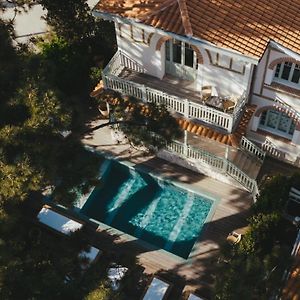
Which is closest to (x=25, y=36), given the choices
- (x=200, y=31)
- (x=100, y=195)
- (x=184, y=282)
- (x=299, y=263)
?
(x=100, y=195)

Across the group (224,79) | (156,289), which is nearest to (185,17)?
(224,79)

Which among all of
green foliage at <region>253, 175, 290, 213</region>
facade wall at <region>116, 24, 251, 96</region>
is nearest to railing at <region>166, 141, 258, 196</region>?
green foliage at <region>253, 175, 290, 213</region>

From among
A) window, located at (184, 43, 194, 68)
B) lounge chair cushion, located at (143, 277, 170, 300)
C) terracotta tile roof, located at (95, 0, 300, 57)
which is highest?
terracotta tile roof, located at (95, 0, 300, 57)

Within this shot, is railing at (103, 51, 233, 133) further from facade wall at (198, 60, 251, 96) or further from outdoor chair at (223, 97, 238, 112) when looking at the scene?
facade wall at (198, 60, 251, 96)

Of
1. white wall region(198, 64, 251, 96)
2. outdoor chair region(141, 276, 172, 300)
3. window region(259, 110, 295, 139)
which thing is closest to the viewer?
outdoor chair region(141, 276, 172, 300)

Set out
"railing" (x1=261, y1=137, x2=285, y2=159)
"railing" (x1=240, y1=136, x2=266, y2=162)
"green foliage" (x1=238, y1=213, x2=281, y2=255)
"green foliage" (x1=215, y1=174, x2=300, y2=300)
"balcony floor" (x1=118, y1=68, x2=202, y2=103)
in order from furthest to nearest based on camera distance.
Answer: "railing" (x1=261, y1=137, x2=285, y2=159)
"railing" (x1=240, y1=136, x2=266, y2=162)
"balcony floor" (x1=118, y1=68, x2=202, y2=103)
"green foliage" (x1=238, y1=213, x2=281, y2=255)
"green foliage" (x1=215, y1=174, x2=300, y2=300)

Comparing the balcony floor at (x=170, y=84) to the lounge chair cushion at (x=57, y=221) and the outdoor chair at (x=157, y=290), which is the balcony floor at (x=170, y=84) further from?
the outdoor chair at (x=157, y=290)

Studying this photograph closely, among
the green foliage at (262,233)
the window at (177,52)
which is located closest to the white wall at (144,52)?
the window at (177,52)

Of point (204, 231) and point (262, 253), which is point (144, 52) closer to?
point (204, 231)
